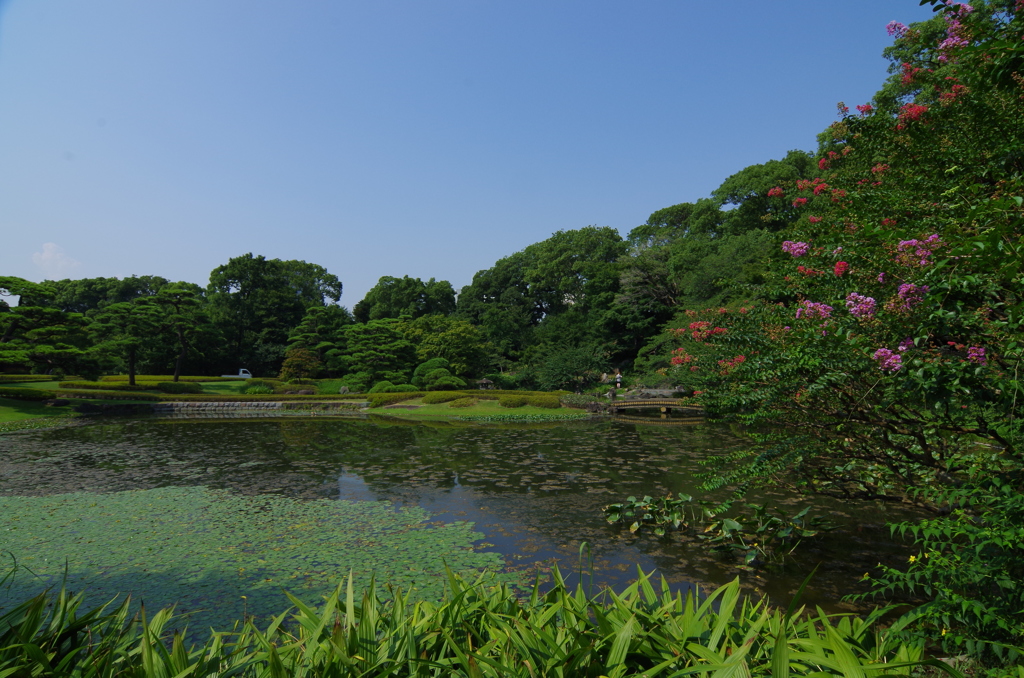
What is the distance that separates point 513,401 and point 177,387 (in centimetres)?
1937

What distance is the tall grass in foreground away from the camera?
1.87 m

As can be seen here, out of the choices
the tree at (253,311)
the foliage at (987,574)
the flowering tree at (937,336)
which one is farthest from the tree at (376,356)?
the foliage at (987,574)

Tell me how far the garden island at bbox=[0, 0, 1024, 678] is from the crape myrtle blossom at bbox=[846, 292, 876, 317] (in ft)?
0.07

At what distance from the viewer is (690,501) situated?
768 centimetres

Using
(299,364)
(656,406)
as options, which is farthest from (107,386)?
Result: (656,406)

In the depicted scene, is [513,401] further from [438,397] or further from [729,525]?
[729,525]

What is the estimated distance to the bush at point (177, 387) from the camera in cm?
2833

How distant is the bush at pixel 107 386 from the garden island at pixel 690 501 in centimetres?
533

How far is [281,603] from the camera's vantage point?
15.5ft

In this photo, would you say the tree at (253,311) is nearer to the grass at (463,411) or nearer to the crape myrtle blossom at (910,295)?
the grass at (463,411)

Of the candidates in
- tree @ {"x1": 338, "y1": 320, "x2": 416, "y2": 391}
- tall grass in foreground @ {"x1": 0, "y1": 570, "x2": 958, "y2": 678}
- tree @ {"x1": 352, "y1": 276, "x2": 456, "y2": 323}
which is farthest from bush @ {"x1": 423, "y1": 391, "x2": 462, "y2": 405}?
tall grass in foreground @ {"x1": 0, "y1": 570, "x2": 958, "y2": 678}

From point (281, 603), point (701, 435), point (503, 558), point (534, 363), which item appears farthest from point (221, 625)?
point (534, 363)

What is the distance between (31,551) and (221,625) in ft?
11.9

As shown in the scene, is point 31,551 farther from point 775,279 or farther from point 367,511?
A: point 775,279
